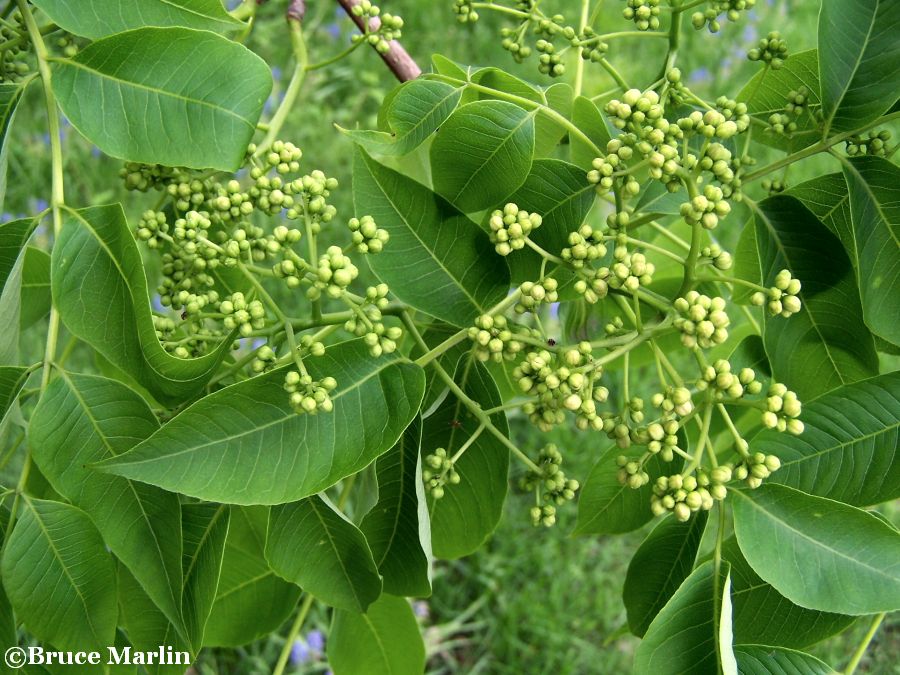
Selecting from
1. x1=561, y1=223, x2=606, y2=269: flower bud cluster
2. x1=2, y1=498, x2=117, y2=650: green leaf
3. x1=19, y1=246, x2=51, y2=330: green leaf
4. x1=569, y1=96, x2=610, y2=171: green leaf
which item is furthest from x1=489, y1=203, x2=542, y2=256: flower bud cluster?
x1=19, y1=246, x2=51, y2=330: green leaf

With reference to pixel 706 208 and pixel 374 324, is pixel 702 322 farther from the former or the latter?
pixel 374 324

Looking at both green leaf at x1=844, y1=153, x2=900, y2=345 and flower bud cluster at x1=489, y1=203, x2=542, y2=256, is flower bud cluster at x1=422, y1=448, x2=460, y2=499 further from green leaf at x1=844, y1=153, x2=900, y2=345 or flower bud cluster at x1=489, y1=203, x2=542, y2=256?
green leaf at x1=844, y1=153, x2=900, y2=345

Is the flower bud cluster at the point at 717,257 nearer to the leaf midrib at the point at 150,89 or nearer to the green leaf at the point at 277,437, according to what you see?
the green leaf at the point at 277,437

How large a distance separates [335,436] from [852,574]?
0.60 metres

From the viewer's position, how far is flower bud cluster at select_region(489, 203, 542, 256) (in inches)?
42.2

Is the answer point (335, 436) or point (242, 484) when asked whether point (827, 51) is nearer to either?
point (335, 436)

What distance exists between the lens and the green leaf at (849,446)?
1.09 metres

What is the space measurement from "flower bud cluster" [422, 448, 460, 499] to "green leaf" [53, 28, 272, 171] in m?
A: 0.45

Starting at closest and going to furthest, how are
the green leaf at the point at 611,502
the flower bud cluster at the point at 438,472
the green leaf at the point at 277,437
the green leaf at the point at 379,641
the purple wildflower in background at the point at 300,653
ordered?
the green leaf at the point at 277,437 → the flower bud cluster at the point at 438,472 → the green leaf at the point at 611,502 → the green leaf at the point at 379,641 → the purple wildflower in background at the point at 300,653

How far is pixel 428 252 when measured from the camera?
1.16 metres

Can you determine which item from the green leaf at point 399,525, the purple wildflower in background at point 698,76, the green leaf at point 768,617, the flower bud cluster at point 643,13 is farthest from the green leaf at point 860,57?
the purple wildflower in background at point 698,76

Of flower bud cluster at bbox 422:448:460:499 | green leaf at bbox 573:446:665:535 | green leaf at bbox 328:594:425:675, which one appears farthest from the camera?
green leaf at bbox 328:594:425:675

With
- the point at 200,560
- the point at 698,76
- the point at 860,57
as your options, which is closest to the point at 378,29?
the point at 860,57

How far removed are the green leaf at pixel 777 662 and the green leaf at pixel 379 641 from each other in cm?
57
